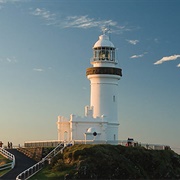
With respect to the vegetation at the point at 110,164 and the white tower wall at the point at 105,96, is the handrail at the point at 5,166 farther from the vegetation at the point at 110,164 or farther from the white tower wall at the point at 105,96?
the white tower wall at the point at 105,96

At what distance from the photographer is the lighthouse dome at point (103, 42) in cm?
5800

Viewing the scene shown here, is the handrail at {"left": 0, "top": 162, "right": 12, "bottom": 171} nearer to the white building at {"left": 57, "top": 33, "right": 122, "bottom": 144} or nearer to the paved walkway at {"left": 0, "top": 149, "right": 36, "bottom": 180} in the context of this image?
the paved walkway at {"left": 0, "top": 149, "right": 36, "bottom": 180}

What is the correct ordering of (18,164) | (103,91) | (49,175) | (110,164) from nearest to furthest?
1. (49,175)
2. (110,164)
3. (18,164)
4. (103,91)

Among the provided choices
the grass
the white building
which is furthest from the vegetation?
the white building

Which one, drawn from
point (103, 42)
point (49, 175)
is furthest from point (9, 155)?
point (103, 42)

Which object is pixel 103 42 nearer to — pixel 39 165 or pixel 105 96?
pixel 105 96

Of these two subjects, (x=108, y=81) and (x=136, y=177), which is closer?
(x=136, y=177)

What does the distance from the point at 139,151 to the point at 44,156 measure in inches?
392

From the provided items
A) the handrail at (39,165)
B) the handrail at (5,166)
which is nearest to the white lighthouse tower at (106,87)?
the handrail at (39,165)

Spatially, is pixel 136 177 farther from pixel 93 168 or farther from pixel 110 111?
pixel 110 111

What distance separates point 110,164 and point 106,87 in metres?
16.8

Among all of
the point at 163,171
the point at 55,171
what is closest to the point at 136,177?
the point at 163,171

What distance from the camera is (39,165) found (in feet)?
147

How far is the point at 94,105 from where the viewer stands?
57.4m
